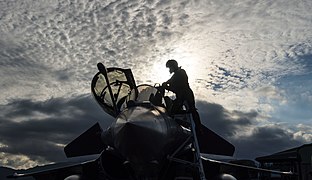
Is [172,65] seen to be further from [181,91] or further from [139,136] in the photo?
[139,136]

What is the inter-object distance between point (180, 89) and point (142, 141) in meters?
2.53

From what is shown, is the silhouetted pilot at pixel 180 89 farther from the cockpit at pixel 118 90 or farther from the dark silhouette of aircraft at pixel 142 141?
the cockpit at pixel 118 90

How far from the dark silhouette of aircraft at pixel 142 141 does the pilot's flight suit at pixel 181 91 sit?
19 cm

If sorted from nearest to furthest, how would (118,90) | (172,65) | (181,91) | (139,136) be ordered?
1. (139,136)
2. (181,91)
3. (172,65)
4. (118,90)

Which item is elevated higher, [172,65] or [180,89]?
[172,65]

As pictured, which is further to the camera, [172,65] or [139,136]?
[172,65]

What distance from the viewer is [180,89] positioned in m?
8.75

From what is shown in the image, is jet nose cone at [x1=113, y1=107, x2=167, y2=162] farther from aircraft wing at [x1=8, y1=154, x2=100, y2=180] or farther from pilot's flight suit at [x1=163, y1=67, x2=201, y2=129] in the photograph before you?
aircraft wing at [x1=8, y1=154, x2=100, y2=180]

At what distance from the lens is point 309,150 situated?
23703mm

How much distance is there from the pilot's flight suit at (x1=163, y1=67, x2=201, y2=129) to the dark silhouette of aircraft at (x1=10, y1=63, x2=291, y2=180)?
190 millimetres

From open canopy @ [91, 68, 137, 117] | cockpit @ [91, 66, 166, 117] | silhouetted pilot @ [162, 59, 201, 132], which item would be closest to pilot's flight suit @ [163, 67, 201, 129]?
silhouetted pilot @ [162, 59, 201, 132]

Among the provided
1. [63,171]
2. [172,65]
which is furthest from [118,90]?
[63,171]

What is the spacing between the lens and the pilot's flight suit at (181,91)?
28.3 feet

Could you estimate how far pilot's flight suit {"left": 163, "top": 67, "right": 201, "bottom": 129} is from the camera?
8.62 metres
